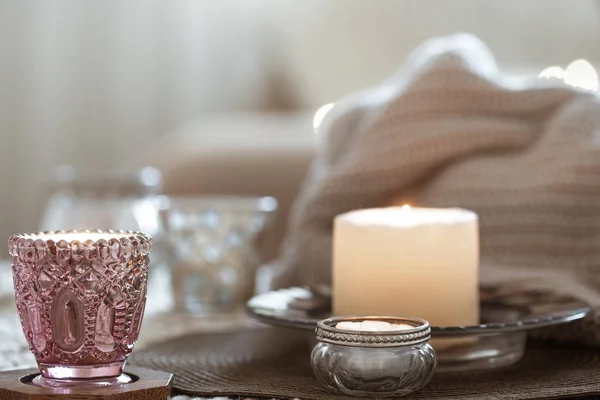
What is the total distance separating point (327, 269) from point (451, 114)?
0.18 metres

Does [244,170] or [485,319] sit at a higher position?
[244,170]

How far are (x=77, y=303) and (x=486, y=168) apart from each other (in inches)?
16.0

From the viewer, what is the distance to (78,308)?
0.46 metres

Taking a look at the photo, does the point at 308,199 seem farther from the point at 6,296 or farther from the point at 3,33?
the point at 3,33

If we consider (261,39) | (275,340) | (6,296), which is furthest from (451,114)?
(261,39)

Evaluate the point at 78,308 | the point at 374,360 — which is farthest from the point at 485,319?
the point at 78,308

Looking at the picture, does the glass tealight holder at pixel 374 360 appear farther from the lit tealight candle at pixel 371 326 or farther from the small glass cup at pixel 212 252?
the small glass cup at pixel 212 252

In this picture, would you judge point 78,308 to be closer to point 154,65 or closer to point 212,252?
point 212,252

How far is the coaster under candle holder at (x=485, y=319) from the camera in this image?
0.54m

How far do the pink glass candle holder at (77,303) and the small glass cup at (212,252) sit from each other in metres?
0.42

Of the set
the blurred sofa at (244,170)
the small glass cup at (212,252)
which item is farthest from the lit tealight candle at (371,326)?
the blurred sofa at (244,170)

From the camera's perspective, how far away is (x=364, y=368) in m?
0.46

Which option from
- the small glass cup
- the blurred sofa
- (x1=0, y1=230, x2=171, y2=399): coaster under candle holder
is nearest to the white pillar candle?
(x1=0, y1=230, x2=171, y2=399): coaster under candle holder

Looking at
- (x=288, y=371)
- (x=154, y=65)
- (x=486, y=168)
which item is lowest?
(x=288, y=371)
